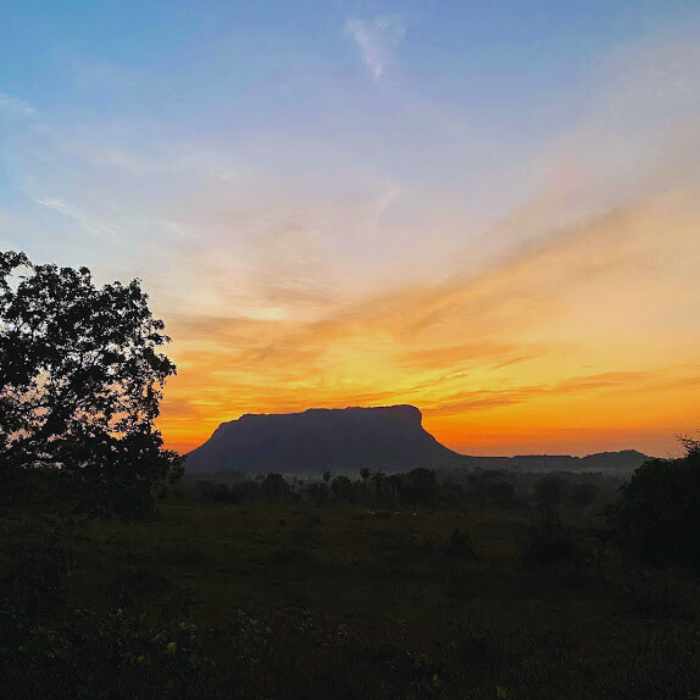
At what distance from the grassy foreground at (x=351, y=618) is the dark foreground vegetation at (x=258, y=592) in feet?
0.29

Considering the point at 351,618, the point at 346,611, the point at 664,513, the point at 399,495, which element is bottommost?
the point at 346,611

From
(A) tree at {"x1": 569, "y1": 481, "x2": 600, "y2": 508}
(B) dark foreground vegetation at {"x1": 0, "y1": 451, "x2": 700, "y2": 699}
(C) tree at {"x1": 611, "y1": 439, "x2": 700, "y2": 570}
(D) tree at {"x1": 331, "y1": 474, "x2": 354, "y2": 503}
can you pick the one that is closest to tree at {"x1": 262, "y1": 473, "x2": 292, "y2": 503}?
(D) tree at {"x1": 331, "y1": 474, "x2": 354, "y2": 503}

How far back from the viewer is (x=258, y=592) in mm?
25281

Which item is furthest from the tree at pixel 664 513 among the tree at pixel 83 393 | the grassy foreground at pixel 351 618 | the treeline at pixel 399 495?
the treeline at pixel 399 495

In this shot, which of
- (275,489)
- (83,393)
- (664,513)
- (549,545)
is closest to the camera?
(83,393)

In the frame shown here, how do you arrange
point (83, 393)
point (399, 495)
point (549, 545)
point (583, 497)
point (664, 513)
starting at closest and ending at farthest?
A: 1. point (83, 393)
2. point (664, 513)
3. point (549, 545)
4. point (399, 495)
5. point (583, 497)

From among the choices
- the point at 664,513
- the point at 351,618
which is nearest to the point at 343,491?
the point at 664,513

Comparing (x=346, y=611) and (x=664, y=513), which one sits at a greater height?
(x=664, y=513)

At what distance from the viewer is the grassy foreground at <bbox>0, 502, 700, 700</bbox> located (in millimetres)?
10000

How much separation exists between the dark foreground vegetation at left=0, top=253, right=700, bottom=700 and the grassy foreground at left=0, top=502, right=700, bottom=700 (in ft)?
0.29

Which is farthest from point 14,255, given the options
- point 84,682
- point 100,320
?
point 84,682

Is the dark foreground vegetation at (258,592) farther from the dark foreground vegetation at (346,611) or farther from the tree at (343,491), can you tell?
the tree at (343,491)

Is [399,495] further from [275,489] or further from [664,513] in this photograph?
[664,513]

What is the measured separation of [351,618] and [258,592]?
6.82m
